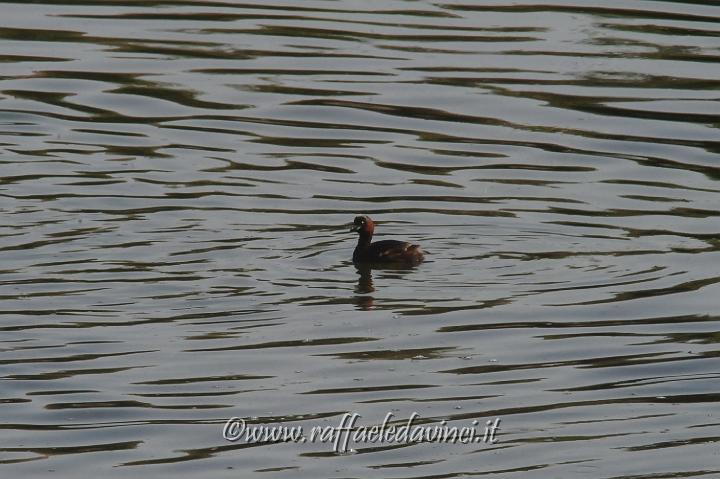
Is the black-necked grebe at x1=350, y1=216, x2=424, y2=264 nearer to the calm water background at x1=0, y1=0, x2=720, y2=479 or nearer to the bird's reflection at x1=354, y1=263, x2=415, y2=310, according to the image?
the bird's reflection at x1=354, y1=263, x2=415, y2=310

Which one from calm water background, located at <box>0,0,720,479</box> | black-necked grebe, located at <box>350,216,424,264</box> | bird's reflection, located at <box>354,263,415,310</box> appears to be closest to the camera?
calm water background, located at <box>0,0,720,479</box>

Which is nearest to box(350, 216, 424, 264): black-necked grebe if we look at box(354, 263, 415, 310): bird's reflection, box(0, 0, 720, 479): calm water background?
box(354, 263, 415, 310): bird's reflection

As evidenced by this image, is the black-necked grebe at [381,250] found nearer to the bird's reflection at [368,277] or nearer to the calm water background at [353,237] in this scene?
the bird's reflection at [368,277]

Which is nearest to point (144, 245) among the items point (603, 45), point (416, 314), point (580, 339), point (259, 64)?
point (416, 314)

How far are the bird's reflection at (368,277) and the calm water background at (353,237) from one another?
81mm

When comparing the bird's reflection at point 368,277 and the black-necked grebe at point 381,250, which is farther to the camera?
the black-necked grebe at point 381,250

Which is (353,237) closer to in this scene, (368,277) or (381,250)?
(381,250)

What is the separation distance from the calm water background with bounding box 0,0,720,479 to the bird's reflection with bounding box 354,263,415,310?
8 centimetres

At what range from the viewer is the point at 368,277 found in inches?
571

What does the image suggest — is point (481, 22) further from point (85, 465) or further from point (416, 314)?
point (85, 465)

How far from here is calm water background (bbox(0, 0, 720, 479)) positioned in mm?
10469

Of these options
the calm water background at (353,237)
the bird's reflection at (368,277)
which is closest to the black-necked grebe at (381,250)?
the bird's reflection at (368,277)

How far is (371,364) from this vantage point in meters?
11.7

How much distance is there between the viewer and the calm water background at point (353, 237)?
10469 millimetres
